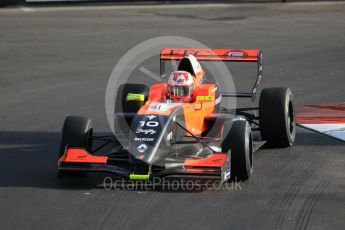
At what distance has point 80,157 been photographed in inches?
367

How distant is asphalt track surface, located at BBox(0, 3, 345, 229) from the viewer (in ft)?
27.2

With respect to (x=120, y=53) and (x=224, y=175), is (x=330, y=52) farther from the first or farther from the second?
(x=224, y=175)

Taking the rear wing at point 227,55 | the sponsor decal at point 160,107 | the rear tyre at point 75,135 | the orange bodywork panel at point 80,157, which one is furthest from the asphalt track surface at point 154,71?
the rear wing at point 227,55

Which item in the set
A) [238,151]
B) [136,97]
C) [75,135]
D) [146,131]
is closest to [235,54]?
[136,97]

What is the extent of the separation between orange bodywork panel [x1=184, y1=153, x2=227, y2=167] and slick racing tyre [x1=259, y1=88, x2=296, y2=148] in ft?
5.93

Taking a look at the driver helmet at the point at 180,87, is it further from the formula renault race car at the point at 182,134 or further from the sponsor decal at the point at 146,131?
the sponsor decal at the point at 146,131

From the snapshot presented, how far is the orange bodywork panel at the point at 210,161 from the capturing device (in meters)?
9.07

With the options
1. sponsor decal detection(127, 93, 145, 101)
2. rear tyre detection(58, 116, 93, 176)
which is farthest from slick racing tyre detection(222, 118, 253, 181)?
sponsor decal detection(127, 93, 145, 101)

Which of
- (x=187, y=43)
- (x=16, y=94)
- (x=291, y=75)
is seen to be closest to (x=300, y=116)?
(x=291, y=75)

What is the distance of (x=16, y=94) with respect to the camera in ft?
51.0

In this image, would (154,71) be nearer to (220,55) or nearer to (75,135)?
(220,55)

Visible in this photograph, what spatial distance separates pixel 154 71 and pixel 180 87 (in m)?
6.96

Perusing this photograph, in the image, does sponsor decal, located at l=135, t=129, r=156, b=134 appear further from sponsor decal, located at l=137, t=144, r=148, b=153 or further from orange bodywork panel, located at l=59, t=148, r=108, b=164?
orange bodywork panel, located at l=59, t=148, r=108, b=164

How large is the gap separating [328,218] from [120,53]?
12.2 m
